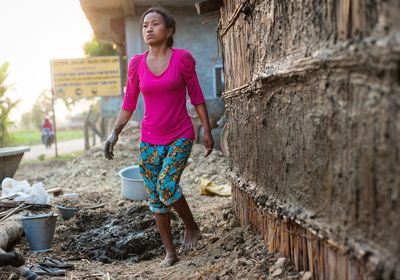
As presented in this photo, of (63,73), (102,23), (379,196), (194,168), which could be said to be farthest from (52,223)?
(63,73)

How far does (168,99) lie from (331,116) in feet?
5.82

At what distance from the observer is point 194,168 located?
849 cm

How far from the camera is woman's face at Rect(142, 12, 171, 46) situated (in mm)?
3520

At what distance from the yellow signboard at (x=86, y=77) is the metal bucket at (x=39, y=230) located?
10678 mm

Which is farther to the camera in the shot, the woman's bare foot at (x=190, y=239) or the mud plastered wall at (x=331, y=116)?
the woman's bare foot at (x=190, y=239)

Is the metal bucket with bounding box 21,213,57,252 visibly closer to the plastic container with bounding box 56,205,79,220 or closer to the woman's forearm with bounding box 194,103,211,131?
the plastic container with bounding box 56,205,79,220

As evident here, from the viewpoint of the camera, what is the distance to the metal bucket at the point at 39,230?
155 inches

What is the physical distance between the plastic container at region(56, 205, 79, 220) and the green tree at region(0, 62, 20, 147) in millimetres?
10078

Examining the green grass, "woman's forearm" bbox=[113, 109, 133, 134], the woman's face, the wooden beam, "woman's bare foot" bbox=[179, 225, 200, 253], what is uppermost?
the wooden beam

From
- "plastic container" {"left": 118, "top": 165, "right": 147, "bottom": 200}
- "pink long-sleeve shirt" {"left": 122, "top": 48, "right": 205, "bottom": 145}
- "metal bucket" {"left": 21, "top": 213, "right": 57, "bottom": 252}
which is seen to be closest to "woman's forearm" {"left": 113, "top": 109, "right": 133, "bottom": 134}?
"pink long-sleeve shirt" {"left": 122, "top": 48, "right": 205, "bottom": 145}

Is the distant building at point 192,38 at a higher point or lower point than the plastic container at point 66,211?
higher

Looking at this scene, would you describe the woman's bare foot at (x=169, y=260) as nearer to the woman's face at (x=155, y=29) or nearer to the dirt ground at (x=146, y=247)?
the dirt ground at (x=146, y=247)

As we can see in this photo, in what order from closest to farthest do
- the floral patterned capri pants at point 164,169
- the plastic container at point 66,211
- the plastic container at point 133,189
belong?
1. the floral patterned capri pants at point 164,169
2. the plastic container at point 66,211
3. the plastic container at point 133,189

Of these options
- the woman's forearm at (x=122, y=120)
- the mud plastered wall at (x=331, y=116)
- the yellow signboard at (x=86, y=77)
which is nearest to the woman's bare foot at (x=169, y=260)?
the mud plastered wall at (x=331, y=116)
